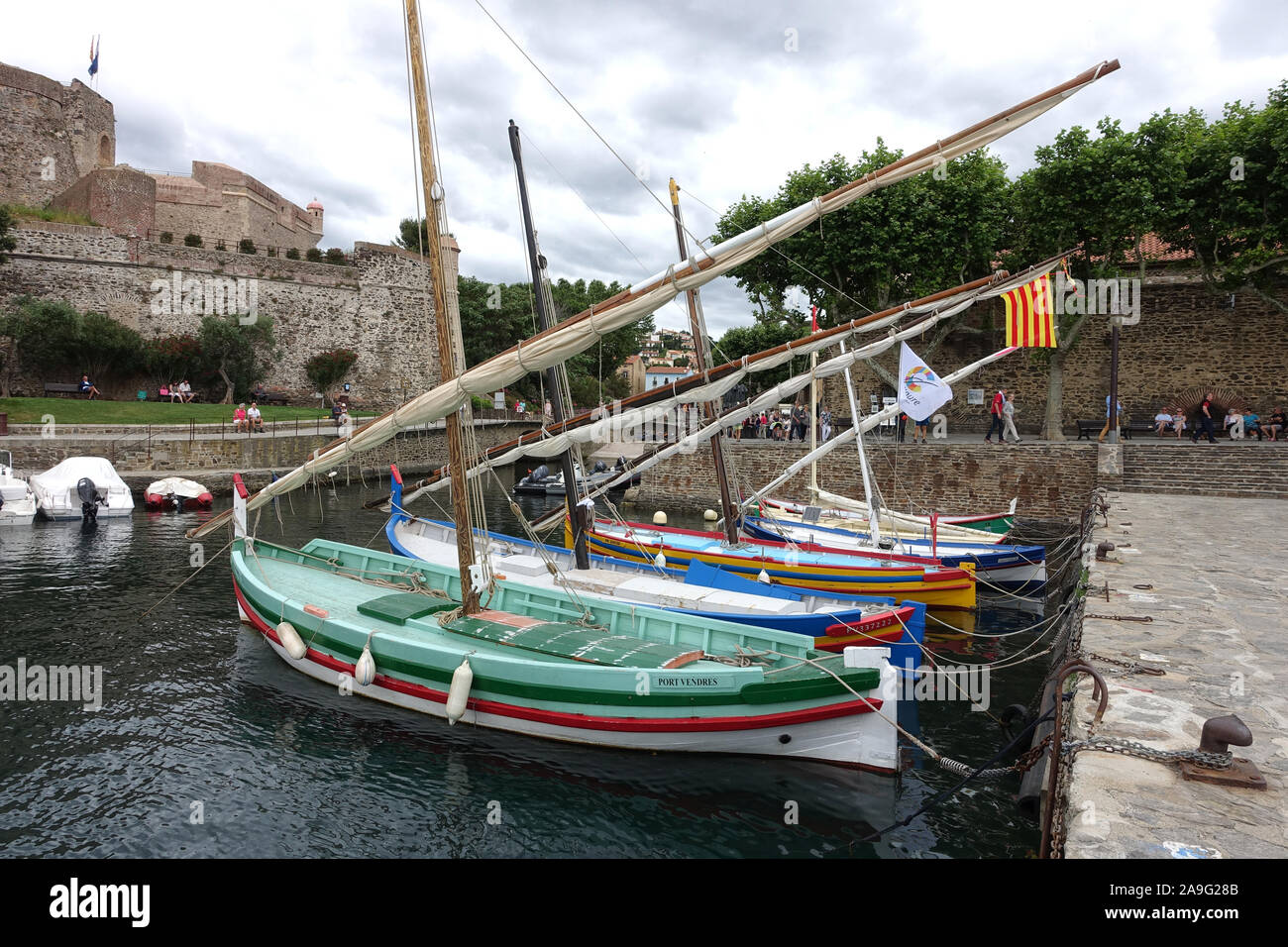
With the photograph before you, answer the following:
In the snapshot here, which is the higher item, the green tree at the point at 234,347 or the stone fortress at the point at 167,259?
the stone fortress at the point at 167,259

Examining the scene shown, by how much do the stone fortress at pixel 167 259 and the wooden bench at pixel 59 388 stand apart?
65.6 inches

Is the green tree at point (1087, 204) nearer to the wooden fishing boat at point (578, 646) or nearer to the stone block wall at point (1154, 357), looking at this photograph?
the stone block wall at point (1154, 357)

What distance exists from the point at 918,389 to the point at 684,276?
23.4 ft

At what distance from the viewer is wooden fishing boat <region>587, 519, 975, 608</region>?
45.4 feet

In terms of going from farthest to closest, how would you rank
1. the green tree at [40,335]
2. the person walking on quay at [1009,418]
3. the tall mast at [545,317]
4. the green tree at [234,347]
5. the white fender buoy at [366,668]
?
the green tree at [234,347] < the green tree at [40,335] < the person walking on quay at [1009,418] < the tall mast at [545,317] < the white fender buoy at [366,668]

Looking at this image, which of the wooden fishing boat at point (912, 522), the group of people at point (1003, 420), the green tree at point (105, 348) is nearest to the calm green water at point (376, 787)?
the wooden fishing boat at point (912, 522)

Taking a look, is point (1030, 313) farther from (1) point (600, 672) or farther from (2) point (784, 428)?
(2) point (784, 428)

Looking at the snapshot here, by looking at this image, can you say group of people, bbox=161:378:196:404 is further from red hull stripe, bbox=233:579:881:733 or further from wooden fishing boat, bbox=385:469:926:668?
red hull stripe, bbox=233:579:881:733

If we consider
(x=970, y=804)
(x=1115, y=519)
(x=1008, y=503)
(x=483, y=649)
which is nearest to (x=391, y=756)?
(x=483, y=649)

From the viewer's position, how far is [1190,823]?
423cm

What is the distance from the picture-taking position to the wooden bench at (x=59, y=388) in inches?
1438

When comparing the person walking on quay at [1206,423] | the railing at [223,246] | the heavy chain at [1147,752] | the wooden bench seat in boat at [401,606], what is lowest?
the wooden bench seat in boat at [401,606]
